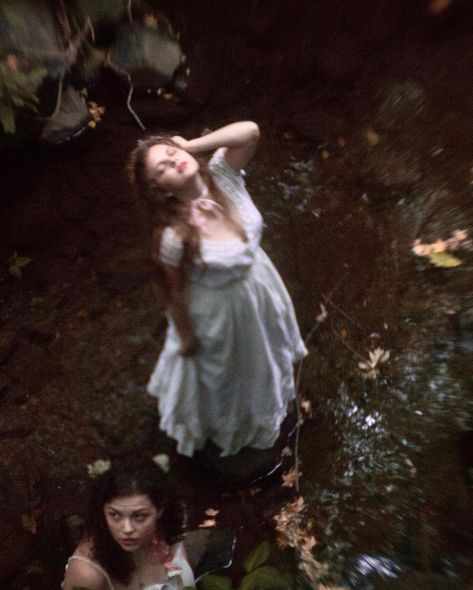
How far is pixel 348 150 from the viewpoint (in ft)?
12.1

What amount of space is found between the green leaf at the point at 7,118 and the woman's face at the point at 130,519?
80.6 inches

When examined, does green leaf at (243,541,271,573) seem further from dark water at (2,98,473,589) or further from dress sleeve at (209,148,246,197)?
dress sleeve at (209,148,246,197)

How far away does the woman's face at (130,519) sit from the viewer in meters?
1.98

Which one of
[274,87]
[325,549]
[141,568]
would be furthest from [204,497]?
[274,87]

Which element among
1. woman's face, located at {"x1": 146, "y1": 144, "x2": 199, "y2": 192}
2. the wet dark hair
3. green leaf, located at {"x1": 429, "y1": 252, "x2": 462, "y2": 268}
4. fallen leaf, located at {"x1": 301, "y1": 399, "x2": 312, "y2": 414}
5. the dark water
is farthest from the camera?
green leaf, located at {"x1": 429, "y1": 252, "x2": 462, "y2": 268}

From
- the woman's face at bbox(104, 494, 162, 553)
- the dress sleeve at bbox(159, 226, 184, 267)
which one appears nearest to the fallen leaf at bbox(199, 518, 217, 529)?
the woman's face at bbox(104, 494, 162, 553)

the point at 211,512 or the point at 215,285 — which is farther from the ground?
the point at 215,285

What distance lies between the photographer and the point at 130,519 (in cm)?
199

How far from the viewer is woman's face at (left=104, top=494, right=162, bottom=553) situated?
198 centimetres

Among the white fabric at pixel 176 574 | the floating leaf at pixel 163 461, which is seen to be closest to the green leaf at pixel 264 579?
the white fabric at pixel 176 574

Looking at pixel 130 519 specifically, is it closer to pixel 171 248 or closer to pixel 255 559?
pixel 255 559

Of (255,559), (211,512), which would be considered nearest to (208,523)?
(211,512)

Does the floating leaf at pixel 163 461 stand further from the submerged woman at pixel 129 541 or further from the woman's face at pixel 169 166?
the woman's face at pixel 169 166

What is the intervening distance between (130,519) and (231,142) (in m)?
1.25
